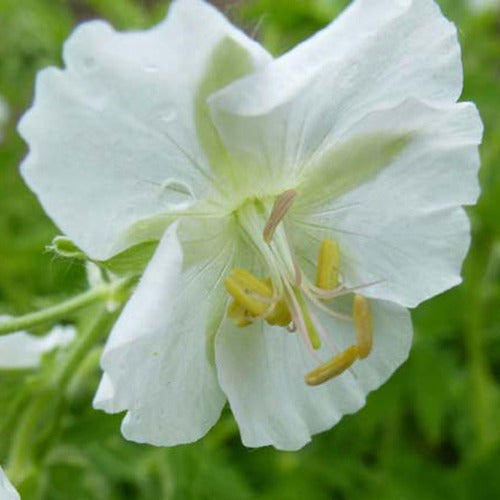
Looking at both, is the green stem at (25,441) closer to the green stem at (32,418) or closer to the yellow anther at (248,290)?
the green stem at (32,418)

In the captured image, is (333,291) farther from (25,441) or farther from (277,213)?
(25,441)

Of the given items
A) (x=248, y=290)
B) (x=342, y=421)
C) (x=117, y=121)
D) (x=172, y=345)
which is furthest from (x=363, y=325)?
(x=342, y=421)

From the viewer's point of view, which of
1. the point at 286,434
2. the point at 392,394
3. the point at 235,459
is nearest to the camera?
the point at 286,434

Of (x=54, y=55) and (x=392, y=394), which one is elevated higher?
(x=54, y=55)

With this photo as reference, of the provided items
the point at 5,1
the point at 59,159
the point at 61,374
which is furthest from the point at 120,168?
the point at 5,1

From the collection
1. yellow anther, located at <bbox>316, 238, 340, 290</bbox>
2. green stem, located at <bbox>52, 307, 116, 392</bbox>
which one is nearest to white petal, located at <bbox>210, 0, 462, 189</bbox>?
yellow anther, located at <bbox>316, 238, 340, 290</bbox>

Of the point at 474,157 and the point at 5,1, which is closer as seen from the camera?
the point at 474,157

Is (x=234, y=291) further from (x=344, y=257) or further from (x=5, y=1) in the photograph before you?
(x=5, y=1)
